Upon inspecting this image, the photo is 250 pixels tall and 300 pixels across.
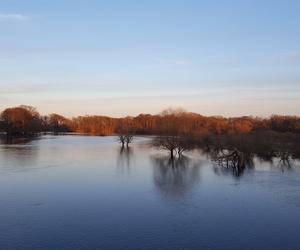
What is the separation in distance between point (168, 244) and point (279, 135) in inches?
1026

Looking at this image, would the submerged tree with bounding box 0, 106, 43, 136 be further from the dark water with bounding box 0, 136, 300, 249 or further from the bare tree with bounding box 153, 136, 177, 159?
the dark water with bounding box 0, 136, 300, 249

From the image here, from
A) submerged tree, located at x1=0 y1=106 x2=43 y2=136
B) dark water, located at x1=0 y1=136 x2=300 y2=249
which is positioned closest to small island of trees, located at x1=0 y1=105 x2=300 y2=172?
dark water, located at x1=0 y1=136 x2=300 y2=249

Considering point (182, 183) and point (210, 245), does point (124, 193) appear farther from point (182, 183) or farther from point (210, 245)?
point (210, 245)

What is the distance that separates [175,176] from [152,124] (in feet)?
184

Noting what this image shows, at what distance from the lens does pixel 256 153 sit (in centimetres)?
2642

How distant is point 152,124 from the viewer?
73.2 metres

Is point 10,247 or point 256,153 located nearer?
point 10,247

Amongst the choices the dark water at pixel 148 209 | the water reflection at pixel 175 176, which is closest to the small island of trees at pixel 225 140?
the water reflection at pixel 175 176

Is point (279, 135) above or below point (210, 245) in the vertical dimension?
above

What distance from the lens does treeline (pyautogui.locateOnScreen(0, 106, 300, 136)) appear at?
3384 centimetres

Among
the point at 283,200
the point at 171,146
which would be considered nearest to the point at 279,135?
the point at 171,146

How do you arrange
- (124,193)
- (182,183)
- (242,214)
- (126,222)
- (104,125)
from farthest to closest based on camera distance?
(104,125), (182,183), (124,193), (242,214), (126,222)

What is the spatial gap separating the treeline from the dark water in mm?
13245

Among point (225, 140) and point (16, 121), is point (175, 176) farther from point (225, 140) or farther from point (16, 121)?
point (16, 121)
